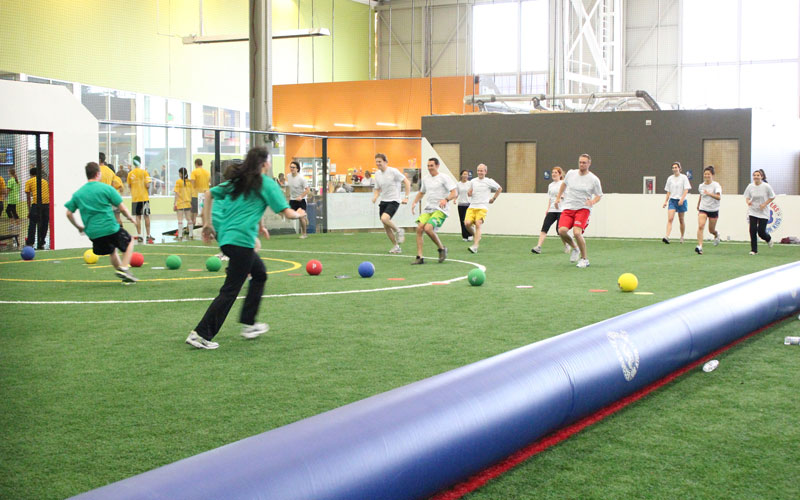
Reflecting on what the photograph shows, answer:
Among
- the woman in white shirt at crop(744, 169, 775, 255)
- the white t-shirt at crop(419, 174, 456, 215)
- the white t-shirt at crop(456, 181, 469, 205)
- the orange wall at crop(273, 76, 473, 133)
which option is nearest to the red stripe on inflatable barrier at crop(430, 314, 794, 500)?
the white t-shirt at crop(419, 174, 456, 215)

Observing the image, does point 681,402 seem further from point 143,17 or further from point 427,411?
point 143,17

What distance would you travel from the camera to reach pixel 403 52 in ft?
137

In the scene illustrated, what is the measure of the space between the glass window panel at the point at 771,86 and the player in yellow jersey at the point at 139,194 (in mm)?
25701

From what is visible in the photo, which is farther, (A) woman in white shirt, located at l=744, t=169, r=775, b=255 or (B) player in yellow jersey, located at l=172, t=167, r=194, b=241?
(B) player in yellow jersey, located at l=172, t=167, r=194, b=241

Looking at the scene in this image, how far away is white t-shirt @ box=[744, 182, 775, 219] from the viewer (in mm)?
16625

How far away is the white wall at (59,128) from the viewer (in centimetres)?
1712

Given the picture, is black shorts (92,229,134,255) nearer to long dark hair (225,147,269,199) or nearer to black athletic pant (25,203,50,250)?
long dark hair (225,147,269,199)

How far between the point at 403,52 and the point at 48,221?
2630 centimetres

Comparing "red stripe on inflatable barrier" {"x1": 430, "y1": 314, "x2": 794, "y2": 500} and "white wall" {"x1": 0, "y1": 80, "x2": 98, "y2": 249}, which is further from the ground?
"white wall" {"x1": 0, "y1": 80, "x2": 98, "y2": 249}

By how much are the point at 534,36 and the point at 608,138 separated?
608 inches

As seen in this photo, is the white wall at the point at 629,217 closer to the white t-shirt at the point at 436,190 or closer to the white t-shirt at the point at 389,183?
the white t-shirt at the point at 389,183

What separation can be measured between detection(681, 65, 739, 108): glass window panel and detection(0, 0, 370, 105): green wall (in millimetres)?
14562

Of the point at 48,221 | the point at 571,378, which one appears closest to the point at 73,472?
the point at 571,378

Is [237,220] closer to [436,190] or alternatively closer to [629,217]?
[436,190]
